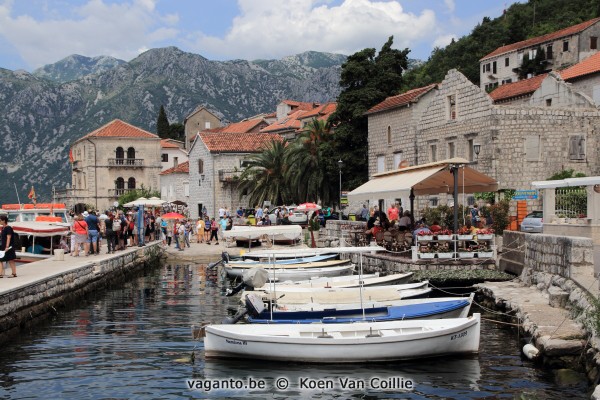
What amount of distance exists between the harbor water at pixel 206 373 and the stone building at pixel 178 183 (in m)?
52.9

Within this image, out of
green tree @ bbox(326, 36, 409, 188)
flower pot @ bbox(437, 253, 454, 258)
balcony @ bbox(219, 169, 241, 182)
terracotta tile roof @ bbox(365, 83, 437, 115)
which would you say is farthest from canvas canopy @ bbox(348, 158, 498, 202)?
balcony @ bbox(219, 169, 241, 182)

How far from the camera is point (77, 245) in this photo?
28141 millimetres

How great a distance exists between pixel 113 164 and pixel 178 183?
52.5 feet

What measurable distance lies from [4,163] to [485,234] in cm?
16252

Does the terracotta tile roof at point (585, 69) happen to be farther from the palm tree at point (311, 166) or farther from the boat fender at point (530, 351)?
the boat fender at point (530, 351)

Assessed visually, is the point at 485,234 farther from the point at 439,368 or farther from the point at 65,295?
the point at 65,295

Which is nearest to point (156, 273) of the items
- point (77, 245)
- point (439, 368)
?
point (77, 245)

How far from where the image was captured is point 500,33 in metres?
87.6

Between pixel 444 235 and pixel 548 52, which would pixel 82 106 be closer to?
pixel 548 52

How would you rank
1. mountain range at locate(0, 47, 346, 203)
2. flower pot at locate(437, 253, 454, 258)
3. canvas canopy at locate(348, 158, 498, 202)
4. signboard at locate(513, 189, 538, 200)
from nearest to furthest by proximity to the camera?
flower pot at locate(437, 253, 454, 258) → canvas canopy at locate(348, 158, 498, 202) → signboard at locate(513, 189, 538, 200) → mountain range at locate(0, 47, 346, 203)

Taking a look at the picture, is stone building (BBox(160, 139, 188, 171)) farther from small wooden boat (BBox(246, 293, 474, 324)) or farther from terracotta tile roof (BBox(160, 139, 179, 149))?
small wooden boat (BBox(246, 293, 474, 324))

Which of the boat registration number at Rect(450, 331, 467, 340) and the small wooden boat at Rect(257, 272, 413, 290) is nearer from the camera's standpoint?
the boat registration number at Rect(450, 331, 467, 340)

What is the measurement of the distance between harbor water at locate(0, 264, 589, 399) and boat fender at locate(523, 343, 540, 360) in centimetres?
15

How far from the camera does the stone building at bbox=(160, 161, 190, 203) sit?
69938 millimetres
